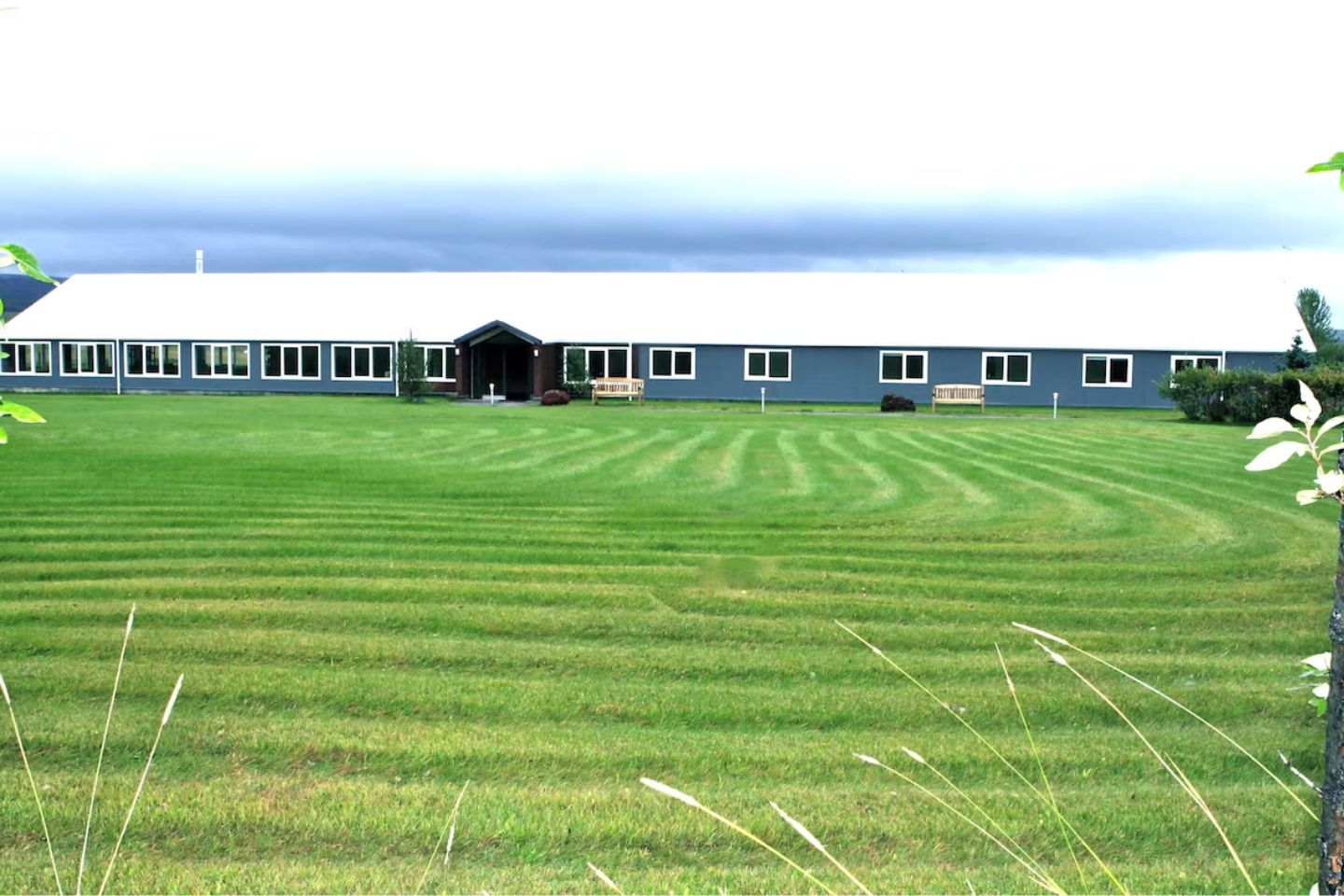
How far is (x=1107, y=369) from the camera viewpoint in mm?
43594

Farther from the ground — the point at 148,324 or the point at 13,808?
→ the point at 148,324

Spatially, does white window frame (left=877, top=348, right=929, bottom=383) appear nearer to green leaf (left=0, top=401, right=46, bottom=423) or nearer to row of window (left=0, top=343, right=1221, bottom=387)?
row of window (left=0, top=343, right=1221, bottom=387)

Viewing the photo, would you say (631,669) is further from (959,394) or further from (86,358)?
(86,358)

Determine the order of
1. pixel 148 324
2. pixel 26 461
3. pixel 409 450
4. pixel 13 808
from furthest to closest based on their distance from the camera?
pixel 148 324, pixel 409 450, pixel 26 461, pixel 13 808

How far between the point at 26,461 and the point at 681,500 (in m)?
10.5

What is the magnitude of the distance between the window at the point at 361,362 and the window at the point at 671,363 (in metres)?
11.2

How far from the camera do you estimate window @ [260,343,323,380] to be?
49.2 metres

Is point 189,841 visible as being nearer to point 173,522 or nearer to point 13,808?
point 13,808

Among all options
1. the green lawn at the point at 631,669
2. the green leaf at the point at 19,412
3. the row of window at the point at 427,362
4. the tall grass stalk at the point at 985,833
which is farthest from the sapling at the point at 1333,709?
the row of window at the point at 427,362

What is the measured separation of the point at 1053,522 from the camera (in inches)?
500

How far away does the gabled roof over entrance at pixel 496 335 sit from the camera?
144 ft

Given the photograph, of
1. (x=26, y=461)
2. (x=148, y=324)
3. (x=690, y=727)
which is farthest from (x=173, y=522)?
(x=148, y=324)

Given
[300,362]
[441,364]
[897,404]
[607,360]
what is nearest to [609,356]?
[607,360]

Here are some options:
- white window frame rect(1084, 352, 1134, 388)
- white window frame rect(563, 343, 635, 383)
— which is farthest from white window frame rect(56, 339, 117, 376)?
white window frame rect(1084, 352, 1134, 388)
